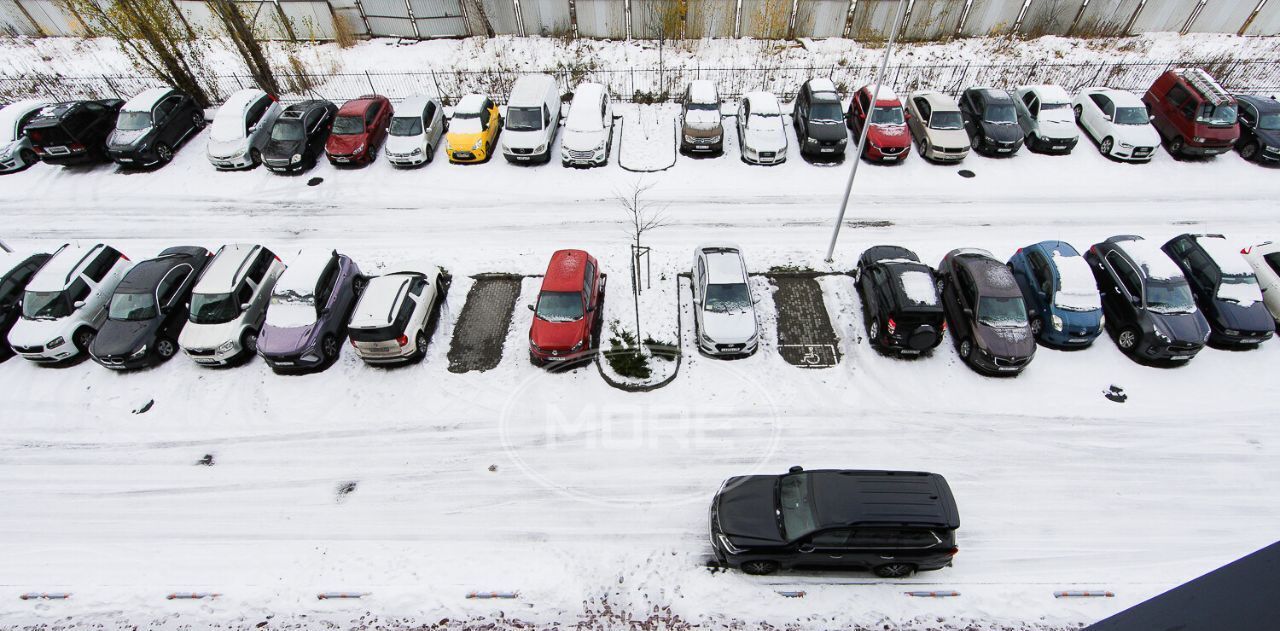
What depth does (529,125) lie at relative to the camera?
20.0 m

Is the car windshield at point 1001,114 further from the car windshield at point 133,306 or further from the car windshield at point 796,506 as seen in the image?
the car windshield at point 133,306

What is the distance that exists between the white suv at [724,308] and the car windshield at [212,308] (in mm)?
10990

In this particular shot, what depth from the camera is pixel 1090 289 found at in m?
13.5

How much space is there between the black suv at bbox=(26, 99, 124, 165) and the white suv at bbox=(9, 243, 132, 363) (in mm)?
7210

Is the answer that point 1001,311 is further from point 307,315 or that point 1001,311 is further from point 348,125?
point 348,125

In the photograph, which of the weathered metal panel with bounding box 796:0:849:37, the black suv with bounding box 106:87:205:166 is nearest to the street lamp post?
the weathered metal panel with bounding box 796:0:849:37

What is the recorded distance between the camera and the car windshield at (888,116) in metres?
19.8

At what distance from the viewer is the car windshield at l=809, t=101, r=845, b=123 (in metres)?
19.9

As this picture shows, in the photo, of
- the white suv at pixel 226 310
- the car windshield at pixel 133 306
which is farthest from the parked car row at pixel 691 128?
the car windshield at pixel 133 306

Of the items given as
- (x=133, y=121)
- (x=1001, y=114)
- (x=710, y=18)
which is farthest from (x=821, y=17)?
(x=133, y=121)

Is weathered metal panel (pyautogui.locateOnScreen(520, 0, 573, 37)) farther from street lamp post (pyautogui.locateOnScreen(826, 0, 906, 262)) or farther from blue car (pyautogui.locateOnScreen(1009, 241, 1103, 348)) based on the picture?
blue car (pyautogui.locateOnScreen(1009, 241, 1103, 348))

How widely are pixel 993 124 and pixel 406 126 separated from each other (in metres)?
19.7

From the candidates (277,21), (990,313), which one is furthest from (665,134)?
(277,21)

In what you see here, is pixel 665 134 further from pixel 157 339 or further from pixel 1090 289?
pixel 157 339
